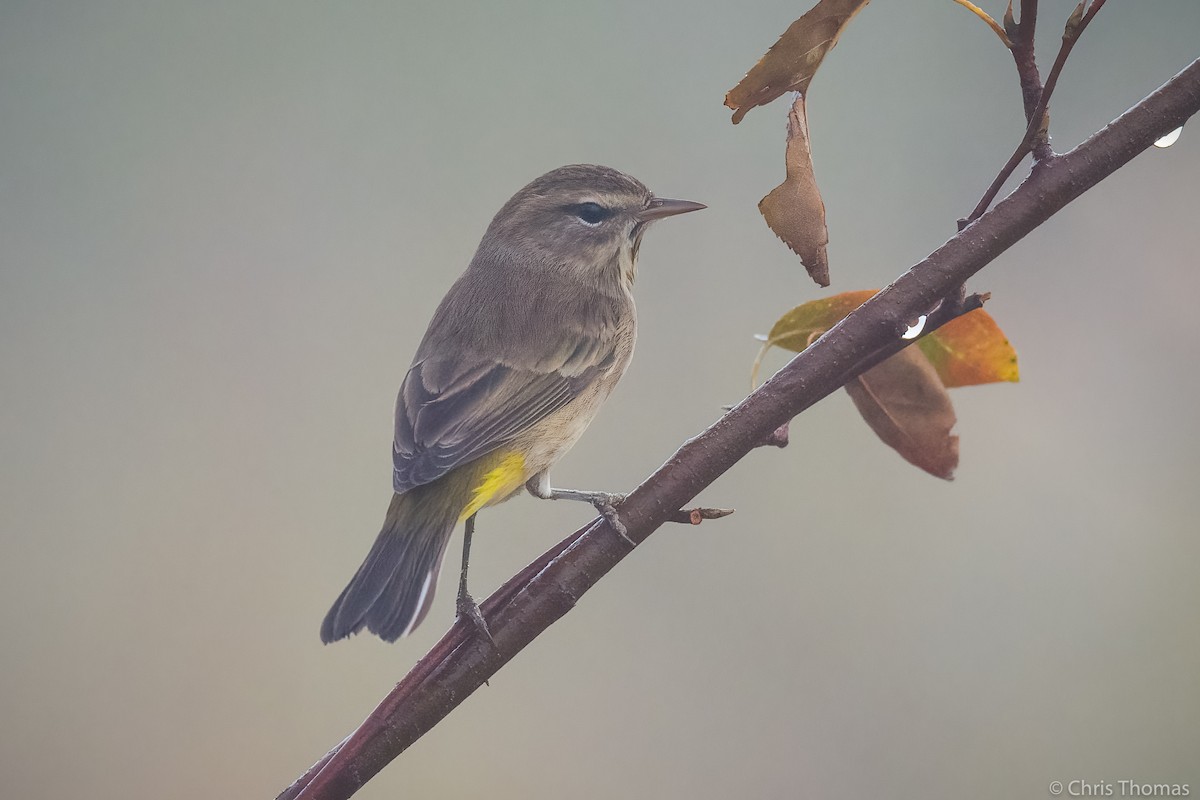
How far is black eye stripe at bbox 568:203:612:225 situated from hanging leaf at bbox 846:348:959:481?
1.97ft

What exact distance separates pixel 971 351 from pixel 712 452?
0.59ft

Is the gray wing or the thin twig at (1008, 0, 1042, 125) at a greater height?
the gray wing

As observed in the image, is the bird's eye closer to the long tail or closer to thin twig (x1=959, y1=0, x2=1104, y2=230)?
the long tail

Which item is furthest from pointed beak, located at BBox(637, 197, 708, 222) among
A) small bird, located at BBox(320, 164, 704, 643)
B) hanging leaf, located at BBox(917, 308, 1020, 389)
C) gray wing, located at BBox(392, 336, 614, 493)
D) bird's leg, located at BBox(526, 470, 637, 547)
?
hanging leaf, located at BBox(917, 308, 1020, 389)

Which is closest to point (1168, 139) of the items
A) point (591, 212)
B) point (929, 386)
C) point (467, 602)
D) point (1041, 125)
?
point (1041, 125)

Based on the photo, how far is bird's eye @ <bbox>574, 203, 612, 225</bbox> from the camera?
3.71 ft

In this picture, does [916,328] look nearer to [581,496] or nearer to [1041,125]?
[1041,125]

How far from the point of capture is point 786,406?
50cm

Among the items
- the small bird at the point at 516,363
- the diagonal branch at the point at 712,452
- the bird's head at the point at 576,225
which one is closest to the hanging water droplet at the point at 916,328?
the diagonal branch at the point at 712,452

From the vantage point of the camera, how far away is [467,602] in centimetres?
63

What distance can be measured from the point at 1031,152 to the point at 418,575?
1.76 feet

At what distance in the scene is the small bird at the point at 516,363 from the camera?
2.95 ft

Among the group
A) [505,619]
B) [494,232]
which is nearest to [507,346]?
[494,232]

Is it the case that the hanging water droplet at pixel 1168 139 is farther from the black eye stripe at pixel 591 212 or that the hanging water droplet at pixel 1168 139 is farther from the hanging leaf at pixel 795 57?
the black eye stripe at pixel 591 212
